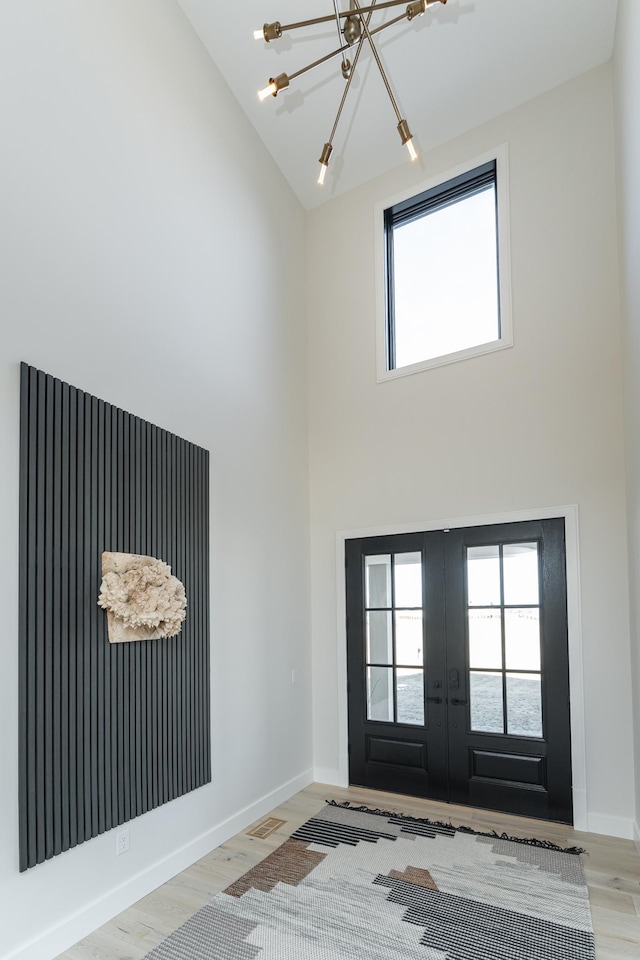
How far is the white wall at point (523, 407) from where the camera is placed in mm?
3969

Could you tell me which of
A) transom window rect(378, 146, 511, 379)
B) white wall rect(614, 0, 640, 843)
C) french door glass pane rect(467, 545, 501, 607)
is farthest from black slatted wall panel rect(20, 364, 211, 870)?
white wall rect(614, 0, 640, 843)

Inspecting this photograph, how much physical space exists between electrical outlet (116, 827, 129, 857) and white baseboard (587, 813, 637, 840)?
2699 millimetres

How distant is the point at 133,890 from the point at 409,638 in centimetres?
237

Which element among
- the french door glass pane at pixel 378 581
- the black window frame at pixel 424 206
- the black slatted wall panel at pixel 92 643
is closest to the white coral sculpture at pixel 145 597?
the black slatted wall panel at pixel 92 643

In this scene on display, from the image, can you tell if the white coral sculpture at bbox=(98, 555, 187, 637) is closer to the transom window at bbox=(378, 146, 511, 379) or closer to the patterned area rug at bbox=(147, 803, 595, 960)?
the patterned area rug at bbox=(147, 803, 595, 960)

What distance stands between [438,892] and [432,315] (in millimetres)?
3809

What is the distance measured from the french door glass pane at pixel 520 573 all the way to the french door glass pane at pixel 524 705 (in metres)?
0.49

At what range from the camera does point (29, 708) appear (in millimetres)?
2604

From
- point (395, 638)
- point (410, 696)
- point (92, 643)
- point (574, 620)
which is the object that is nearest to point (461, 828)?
point (410, 696)

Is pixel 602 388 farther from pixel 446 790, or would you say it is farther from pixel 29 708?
pixel 29 708

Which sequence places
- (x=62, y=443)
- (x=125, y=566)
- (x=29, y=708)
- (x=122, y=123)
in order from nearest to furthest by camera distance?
1. (x=29, y=708)
2. (x=62, y=443)
3. (x=125, y=566)
4. (x=122, y=123)

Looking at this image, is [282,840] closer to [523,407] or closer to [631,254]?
[523,407]

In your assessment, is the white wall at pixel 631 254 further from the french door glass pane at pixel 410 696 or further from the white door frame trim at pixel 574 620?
the french door glass pane at pixel 410 696

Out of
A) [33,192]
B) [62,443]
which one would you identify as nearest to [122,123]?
[33,192]
